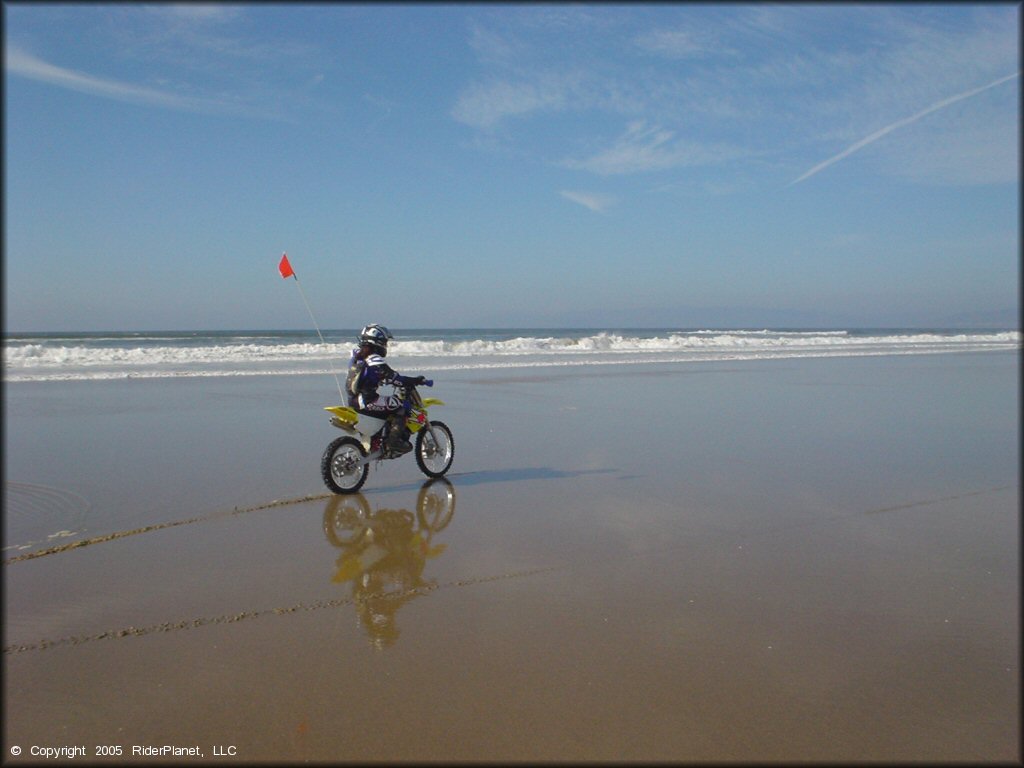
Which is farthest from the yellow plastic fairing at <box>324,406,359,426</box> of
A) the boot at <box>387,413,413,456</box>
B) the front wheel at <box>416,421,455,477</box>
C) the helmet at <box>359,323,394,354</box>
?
the front wheel at <box>416,421,455,477</box>

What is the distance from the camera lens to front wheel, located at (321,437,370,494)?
7254mm

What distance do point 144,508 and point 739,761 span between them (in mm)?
5722

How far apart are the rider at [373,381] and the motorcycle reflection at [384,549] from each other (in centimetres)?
82

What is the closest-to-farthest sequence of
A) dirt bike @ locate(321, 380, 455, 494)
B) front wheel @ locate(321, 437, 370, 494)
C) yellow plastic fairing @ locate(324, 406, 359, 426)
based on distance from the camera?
front wheel @ locate(321, 437, 370, 494) → dirt bike @ locate(321, 380, 455, 494) → yellow plastic fairing @ locate(324, 406, 359, 426)

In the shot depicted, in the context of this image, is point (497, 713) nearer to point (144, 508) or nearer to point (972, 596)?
point (972, 596)

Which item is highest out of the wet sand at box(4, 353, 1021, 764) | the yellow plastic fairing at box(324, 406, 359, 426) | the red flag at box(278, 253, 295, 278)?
the red flag at box(278, 253, 295, 278)

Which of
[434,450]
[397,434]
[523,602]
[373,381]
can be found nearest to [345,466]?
[397,434]

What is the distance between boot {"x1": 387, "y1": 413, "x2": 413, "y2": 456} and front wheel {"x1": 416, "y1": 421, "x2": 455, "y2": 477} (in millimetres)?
208

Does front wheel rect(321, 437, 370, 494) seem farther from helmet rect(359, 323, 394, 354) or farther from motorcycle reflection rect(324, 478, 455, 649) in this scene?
helmet rect(359, 323, 394, 354)

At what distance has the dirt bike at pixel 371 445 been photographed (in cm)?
738

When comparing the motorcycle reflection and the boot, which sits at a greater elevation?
the boot

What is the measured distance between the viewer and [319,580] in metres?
4.89

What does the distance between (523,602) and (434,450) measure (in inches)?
157

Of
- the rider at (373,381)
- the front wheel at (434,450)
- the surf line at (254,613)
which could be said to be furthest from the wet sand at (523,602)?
the rider at (373,381)
